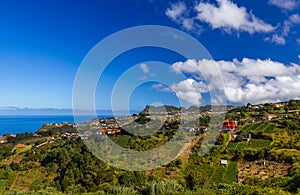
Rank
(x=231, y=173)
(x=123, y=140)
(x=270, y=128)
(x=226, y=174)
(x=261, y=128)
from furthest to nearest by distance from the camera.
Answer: (x=261, y=128)
(x=270, y=128)
(x=123, y=140)
(x=231, y=173)
(x=226, y=174)

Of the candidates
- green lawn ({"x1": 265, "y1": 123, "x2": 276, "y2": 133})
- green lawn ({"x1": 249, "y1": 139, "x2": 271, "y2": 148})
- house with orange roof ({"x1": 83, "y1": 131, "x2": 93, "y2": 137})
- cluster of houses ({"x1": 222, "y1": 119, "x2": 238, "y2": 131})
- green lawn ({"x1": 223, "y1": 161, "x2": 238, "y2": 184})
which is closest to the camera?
green lawn ({"x1": 223, "y1": 161, "x2": 238, "y2": 184})

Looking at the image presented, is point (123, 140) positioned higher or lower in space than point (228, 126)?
lower

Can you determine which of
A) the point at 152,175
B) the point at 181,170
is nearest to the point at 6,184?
the point at 152,175

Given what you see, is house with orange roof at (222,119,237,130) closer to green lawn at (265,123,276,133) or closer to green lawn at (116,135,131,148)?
green lawn at (265,123,276,133)

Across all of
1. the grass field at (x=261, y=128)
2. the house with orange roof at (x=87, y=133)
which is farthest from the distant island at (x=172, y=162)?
the house with orange roof at (x=87, y=133)

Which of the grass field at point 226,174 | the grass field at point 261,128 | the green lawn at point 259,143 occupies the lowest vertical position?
the grass field at point 226,174

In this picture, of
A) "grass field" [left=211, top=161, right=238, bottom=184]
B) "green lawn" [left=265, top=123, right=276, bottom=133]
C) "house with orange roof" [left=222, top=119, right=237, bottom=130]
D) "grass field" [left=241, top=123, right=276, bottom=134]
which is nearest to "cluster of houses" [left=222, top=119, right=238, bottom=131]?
"house with orange roof" [left=222, top=119, right=237, bottom=130]

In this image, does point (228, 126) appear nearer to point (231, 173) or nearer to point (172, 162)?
point (172, 162)

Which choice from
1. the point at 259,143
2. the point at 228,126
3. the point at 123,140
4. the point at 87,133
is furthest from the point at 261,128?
the point at 87,133

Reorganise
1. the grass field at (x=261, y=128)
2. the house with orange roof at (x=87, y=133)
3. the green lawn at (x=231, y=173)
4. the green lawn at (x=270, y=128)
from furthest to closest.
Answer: the grass field at (x=261, y=128) < the green lawn at (x=270, y=128) < the house with orange roof at (x=87, y=133) < the green lawn at (x=231, y=173)

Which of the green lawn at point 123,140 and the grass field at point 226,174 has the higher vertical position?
the green lawn at point 123,140

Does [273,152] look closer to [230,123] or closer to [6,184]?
[230,123]

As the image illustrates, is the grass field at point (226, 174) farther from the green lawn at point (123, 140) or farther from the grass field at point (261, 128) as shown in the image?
the green lawn at point (123, 140)
